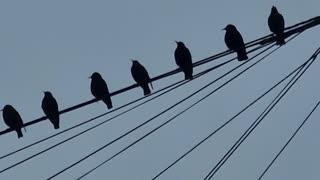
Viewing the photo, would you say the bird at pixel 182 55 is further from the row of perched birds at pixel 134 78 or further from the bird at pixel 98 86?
the bird at pixel 98 86

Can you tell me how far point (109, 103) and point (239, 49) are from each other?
2766 millimetres

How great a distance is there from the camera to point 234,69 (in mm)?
12789

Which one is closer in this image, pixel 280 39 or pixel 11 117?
pixel 280 39

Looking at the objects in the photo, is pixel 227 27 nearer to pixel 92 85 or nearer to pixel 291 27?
pixel 92 85

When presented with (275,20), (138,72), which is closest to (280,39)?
(275,20)

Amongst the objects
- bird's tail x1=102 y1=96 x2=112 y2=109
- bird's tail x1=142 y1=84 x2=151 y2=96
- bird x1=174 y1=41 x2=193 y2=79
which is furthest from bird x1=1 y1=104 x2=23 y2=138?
bird x1=174 y1=41 x2=193 y2=79

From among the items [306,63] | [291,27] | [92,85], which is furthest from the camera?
[92,85]

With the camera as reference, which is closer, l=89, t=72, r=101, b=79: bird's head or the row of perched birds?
the row of perched birds

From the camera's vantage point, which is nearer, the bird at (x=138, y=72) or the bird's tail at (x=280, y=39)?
the bird's tail at (x=280, y=39)

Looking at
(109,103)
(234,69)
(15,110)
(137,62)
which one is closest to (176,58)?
(137,62)

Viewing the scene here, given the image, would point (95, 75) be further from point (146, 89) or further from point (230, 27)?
point (230, 27)

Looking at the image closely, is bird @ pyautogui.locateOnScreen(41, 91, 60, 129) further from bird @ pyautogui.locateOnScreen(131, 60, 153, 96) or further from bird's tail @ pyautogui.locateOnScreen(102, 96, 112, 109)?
bird @ pyautogui.locateOnScreen(131, 60, 153, 96)

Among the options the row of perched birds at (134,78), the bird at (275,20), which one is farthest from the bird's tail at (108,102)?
the bird at (275,20)

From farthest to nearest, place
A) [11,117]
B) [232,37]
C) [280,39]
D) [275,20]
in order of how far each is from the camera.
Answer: [11,117] → [232,37] → [275,20] → [280,39]
